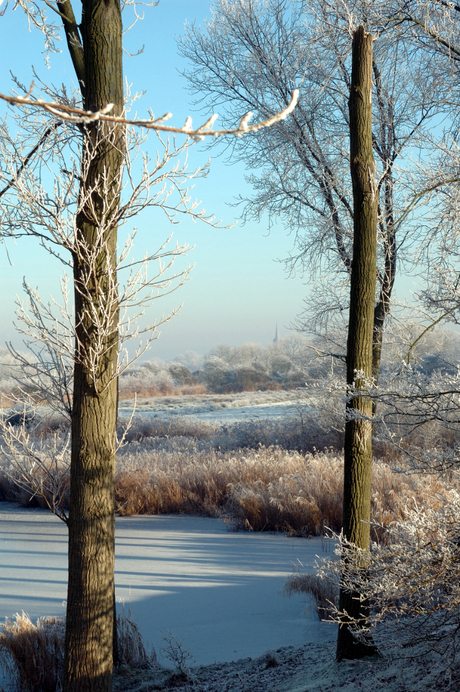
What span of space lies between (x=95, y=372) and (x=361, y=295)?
201 cm

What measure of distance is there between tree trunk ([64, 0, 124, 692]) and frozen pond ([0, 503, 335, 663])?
126cm

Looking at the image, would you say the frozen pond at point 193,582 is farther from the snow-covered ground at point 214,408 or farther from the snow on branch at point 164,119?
the snow-covered ground at point 214,408

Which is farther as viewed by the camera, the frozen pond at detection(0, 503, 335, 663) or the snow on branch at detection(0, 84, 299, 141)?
the frozen pond at detection(0, 503, 335, 663)

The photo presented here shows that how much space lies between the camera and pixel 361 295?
4.06 metres

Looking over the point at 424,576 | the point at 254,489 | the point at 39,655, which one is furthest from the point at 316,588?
the point at 254,489

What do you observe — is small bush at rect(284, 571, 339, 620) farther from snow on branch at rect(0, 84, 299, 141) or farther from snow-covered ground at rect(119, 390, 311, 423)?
snow-covered ground at rect(119, 390, 311, 423)

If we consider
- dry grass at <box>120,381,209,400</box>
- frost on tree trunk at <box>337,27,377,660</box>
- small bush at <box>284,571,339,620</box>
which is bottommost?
small bush at <box>284,571,339,620</box>

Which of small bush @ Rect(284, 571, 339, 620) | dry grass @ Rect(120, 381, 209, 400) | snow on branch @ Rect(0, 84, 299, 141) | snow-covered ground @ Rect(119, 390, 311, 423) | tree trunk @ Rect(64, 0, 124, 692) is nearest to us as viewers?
snow on branch @ Rect(0, 84, 299, 141)

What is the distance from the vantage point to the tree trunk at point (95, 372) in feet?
10.5

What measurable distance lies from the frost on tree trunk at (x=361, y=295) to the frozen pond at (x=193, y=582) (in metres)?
1.26

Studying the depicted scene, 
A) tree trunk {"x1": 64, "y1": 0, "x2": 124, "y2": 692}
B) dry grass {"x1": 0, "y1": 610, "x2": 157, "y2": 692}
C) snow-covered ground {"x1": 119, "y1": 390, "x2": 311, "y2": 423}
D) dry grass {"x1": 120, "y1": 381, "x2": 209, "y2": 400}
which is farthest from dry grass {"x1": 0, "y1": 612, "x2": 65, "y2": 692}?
dry grass {"x1": 120, "y1": 381, "x2": 209, "y2": 400}

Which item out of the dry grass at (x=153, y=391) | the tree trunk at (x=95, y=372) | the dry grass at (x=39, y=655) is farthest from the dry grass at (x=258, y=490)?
the dry grass at (x=153, y=391)

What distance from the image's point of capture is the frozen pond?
Answer: 449 centimetres

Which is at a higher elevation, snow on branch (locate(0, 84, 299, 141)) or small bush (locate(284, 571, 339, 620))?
snow on branch (locate(0, 84, 299, 141))
